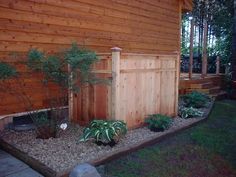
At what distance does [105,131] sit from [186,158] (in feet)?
4.43

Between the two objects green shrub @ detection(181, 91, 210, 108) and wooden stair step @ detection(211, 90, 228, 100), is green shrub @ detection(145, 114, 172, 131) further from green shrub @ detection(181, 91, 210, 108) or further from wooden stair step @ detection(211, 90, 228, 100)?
wooden stair step @ detection(211, 90, 228, 100)

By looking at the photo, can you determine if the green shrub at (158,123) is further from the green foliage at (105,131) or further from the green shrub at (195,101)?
the green shrub at (195,101)

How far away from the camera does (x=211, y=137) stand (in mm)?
5543

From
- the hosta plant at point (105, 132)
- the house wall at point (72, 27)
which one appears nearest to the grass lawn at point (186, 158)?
the hosta plant at point (105, 132)

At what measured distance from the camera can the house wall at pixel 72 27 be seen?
16.6 ft

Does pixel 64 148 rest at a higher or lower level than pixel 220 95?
lower

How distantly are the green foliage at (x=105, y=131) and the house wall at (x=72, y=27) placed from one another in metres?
1.58

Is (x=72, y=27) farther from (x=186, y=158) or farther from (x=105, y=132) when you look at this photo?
(x=186, y=158)

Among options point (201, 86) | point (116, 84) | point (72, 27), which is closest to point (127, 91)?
point (116, 84)

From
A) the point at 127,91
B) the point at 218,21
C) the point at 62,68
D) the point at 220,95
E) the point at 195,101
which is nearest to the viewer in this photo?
the point at 62,68

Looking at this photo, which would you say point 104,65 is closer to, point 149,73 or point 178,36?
point 149,73

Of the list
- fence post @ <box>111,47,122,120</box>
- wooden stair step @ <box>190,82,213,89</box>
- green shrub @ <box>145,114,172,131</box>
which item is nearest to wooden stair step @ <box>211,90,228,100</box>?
wooden stair step @ <box>190,82,213,89</box>

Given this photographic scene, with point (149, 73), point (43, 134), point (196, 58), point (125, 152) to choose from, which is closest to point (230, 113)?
point (149, 73)

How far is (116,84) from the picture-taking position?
4895 mm
